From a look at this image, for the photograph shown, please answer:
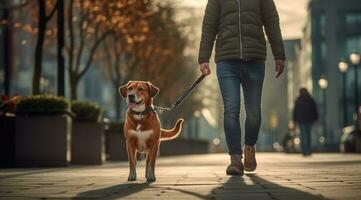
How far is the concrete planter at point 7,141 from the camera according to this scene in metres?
15.5

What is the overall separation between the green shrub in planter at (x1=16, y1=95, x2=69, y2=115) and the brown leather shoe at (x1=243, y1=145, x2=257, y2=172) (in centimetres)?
690

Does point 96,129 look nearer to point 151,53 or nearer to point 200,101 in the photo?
point 151,53

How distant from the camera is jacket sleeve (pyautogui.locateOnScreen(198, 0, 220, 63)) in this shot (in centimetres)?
973

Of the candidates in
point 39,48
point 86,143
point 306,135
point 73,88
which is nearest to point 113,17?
point 73,88

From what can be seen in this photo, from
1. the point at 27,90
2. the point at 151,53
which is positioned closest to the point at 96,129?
the point at 151,53

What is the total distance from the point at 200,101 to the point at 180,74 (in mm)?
7972

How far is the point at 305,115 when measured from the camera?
23.8m

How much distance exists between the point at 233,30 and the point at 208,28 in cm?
29

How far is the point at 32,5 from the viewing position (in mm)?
30703

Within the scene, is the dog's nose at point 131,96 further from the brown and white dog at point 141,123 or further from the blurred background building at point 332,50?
the blurred background building at point 332,50

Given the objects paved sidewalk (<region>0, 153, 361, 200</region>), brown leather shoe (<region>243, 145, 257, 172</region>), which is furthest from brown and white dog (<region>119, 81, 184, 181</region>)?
brown leather shoe (<region>243, 145, 257, 172</region>)

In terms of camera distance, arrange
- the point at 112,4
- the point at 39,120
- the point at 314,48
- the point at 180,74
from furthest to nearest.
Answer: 1. the point at 314,48
2. the point at 180,74
3. the point at 112,4
4. the point at 39,120

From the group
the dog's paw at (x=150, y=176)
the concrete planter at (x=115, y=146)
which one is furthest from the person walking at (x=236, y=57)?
the concrete planter at (x=115, y=146)

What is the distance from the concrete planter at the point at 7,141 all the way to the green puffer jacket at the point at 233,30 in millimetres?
6792
